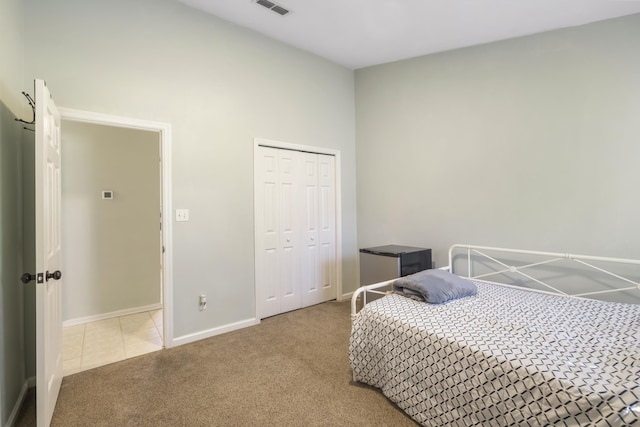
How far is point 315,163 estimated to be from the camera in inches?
154

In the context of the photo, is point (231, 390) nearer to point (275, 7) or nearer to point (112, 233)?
point (112, 233)

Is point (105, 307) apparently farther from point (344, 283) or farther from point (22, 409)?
point (344, 283)

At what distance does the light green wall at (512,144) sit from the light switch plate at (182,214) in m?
2.24

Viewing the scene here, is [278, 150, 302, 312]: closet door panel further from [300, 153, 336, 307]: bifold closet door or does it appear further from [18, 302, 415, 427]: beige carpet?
[18, 302, 415, 427]: beige carpet

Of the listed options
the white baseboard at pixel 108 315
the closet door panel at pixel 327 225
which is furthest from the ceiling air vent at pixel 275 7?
the white baseboard at pixel 108 315

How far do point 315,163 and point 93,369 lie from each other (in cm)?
288

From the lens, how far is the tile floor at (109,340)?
263cm

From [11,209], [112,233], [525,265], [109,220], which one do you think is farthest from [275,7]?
[525,265]

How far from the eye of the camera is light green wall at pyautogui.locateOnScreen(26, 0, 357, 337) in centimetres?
235

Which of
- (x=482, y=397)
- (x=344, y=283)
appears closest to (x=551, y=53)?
(x=482, y=397)

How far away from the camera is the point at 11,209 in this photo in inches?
75.9

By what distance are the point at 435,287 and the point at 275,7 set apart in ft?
8.83

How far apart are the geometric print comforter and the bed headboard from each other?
442 mm

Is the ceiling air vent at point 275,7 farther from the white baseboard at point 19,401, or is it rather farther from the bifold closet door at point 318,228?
the white baseboard at point 19,401
